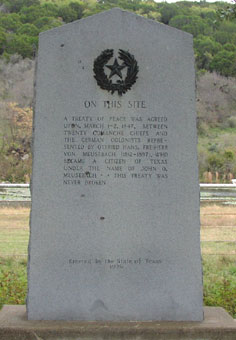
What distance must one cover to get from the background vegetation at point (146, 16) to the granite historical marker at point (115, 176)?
83.8 ft

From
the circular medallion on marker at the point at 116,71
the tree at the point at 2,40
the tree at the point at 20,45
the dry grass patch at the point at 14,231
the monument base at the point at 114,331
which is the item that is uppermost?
the tree at the point at 2,40

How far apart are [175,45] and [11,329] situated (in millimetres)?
2734

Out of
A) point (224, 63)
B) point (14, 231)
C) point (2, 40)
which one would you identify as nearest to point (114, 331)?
point (14, 231)

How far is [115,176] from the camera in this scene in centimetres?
412

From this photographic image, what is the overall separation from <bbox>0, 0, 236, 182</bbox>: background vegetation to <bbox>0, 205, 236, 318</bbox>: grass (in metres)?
18.8

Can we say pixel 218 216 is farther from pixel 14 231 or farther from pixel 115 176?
pixel 115 176

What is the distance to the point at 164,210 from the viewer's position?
13.5 feet

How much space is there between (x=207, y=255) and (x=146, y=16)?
49.4 m

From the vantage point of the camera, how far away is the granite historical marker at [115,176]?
13.4 ft

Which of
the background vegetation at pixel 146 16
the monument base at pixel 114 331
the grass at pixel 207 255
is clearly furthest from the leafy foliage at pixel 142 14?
the monument base at pixel 114 331

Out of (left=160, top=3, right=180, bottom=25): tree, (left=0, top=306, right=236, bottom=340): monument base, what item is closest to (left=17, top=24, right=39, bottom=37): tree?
(left=160, top=3, right=180, bottom=25): tree

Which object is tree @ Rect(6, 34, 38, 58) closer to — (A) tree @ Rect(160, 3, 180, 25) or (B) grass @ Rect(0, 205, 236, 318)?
(A) tree @ Rect(160, 3, 180, 25)

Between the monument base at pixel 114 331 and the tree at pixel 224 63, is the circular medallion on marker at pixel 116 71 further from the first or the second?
the tree at pixel 224 63

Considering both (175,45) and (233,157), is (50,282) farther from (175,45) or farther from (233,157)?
(233,157)
